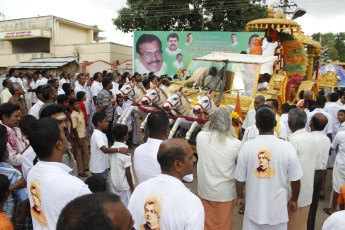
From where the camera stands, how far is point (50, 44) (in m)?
28.1

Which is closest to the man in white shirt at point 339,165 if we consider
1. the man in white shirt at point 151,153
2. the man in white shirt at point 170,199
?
the man in white shirt at point 151,153

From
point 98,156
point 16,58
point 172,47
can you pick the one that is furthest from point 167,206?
point 16,58

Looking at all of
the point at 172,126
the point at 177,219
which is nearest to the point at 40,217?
the point at 177,219

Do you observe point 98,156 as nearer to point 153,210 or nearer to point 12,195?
point 12,195

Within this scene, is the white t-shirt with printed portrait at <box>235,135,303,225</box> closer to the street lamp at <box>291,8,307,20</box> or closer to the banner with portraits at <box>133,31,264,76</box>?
the street lamp at <box>291,8,307,20</box>

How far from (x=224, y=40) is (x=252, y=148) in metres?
16.4

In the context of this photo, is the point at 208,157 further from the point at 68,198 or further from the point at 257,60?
the point at 257,60

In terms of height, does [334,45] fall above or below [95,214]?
above

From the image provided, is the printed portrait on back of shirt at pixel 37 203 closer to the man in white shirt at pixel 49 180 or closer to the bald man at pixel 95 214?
the man in white shirt at pixel 49 180

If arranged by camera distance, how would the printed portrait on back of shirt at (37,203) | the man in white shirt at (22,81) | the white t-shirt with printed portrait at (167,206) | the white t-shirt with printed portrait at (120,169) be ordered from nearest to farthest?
the white t-shirt with printed portrait at (167,206)
the printed portrait on back of shirt at (37,203)
the white t-shirt with printed portrait at (120,169)
the man in white shirt at (22,81)

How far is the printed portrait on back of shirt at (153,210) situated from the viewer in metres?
1.73

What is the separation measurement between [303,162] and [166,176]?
2263mm

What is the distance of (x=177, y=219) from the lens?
5.44 feet

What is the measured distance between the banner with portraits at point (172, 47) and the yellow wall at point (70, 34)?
516 inches
